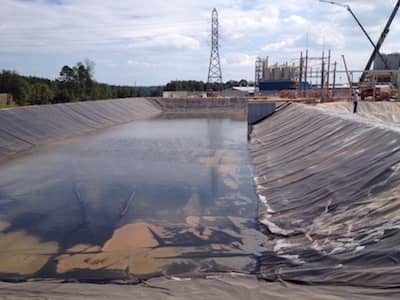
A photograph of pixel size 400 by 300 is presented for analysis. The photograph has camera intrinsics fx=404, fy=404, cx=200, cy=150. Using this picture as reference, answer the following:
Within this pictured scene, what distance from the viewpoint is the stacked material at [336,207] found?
4602 mm

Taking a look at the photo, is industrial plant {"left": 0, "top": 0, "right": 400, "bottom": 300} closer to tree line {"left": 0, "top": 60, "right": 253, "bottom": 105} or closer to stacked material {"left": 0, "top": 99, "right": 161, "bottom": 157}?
stacked material {"left": 0, "top": 99, "right": 161, "bottom": 157}

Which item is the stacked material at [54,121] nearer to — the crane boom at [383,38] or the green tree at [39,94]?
the green tree at [39,94]

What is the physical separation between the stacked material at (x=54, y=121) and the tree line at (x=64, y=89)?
189 inches

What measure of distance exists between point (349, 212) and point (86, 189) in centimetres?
661

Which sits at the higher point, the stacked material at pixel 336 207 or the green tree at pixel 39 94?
the green tree at pixel 39 94

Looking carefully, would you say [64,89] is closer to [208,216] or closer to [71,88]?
[71,88]

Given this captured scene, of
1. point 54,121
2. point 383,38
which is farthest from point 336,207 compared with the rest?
point 383,38

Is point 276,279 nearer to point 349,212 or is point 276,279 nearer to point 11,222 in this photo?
point 349,212

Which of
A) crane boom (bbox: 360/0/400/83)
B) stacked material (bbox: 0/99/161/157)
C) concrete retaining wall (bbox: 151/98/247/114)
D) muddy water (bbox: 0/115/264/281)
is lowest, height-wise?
muddy water (bbox: 0/115/264/281)

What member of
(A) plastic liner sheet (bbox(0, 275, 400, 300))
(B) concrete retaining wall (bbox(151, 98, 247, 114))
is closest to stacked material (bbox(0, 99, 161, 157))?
(B) concrete retaining wall (bbox(151, 98, 247, 114))

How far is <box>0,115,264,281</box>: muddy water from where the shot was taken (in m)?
6.09

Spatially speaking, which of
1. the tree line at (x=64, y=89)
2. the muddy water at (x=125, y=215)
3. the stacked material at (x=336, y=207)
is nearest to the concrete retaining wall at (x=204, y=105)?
the tree line at (x=64, y=89)

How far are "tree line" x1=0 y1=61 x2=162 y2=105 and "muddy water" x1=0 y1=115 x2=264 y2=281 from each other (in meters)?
17.0

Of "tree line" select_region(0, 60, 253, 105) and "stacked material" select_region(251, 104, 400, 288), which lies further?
"tree line" select_region(0, 60, 253, 105)
